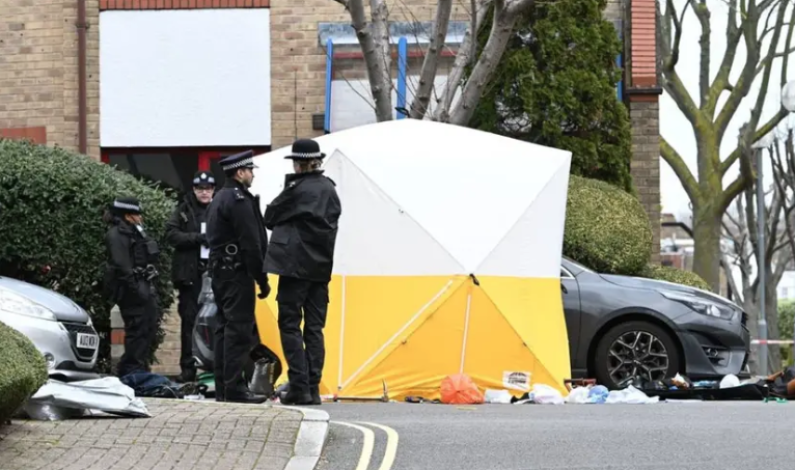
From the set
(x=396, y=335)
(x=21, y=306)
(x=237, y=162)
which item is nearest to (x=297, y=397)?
(x=237, y=162)

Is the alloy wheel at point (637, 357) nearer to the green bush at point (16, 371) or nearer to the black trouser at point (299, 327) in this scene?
the black trouser at point (299, 327)

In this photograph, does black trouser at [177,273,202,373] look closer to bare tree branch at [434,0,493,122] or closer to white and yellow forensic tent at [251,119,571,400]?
white and yellow forensic tent at [251,119,571,400]

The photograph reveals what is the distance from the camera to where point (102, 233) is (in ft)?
53.8

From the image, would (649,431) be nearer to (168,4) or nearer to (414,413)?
(414,413)

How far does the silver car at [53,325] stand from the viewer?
12.9 metres

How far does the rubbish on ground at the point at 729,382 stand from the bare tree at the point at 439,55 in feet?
18.3

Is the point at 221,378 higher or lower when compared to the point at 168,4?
lower

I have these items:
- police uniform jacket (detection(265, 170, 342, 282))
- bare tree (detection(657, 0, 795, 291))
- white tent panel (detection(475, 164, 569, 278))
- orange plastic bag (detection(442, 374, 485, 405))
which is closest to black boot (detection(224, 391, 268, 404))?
police uniform jacket (detection(265, 170, 342, 282))

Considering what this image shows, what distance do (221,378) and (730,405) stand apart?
411 centimetres

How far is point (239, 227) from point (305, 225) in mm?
505

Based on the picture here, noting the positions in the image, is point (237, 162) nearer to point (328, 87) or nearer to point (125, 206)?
point (125, 206)

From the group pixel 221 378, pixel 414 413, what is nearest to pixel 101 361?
pixel 221 378

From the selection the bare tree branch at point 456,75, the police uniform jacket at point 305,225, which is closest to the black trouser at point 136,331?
the police uniform jacket at point 305,225

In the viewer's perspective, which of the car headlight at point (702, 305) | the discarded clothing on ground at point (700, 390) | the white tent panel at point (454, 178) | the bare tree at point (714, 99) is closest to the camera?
the discarded clothing on ground at point (700, 390)
